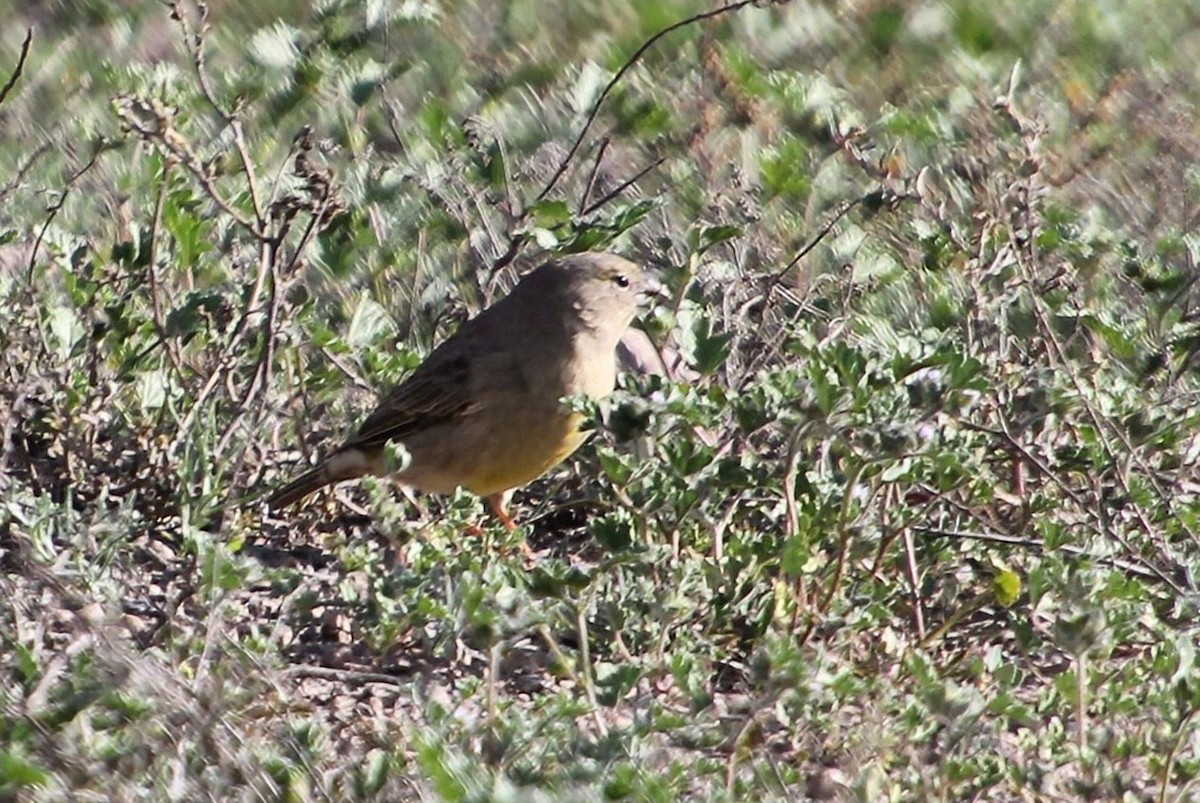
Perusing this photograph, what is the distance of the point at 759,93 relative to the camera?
29.2 ft

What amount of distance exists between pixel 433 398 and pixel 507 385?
236 mm

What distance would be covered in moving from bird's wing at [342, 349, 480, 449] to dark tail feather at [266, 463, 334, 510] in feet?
1.33

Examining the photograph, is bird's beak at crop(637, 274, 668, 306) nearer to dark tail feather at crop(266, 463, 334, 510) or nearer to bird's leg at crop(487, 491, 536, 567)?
bird's leg at crop(487, 491, 536, 567)

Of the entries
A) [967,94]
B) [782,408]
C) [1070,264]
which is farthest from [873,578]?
[967,94]

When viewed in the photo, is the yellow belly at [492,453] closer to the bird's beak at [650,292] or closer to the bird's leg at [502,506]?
the bird's leg at [502,506]

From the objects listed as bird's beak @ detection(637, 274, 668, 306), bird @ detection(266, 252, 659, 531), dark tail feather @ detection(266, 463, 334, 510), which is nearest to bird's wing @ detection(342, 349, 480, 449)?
bird @ detection(266, 252, 659, 531)

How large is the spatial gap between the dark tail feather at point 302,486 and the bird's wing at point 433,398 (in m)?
0.41

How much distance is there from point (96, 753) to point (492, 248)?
147 inches

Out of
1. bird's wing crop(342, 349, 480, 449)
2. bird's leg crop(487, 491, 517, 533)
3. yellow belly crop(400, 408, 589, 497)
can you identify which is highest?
bird's wing crop(342, 349, 480, 449)

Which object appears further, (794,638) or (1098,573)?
(794,638)

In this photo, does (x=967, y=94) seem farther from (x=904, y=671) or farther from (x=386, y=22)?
(x=904, y=671)

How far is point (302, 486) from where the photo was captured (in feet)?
21.6

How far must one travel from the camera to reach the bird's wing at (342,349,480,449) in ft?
23.0

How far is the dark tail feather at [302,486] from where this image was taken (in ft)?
21.7
